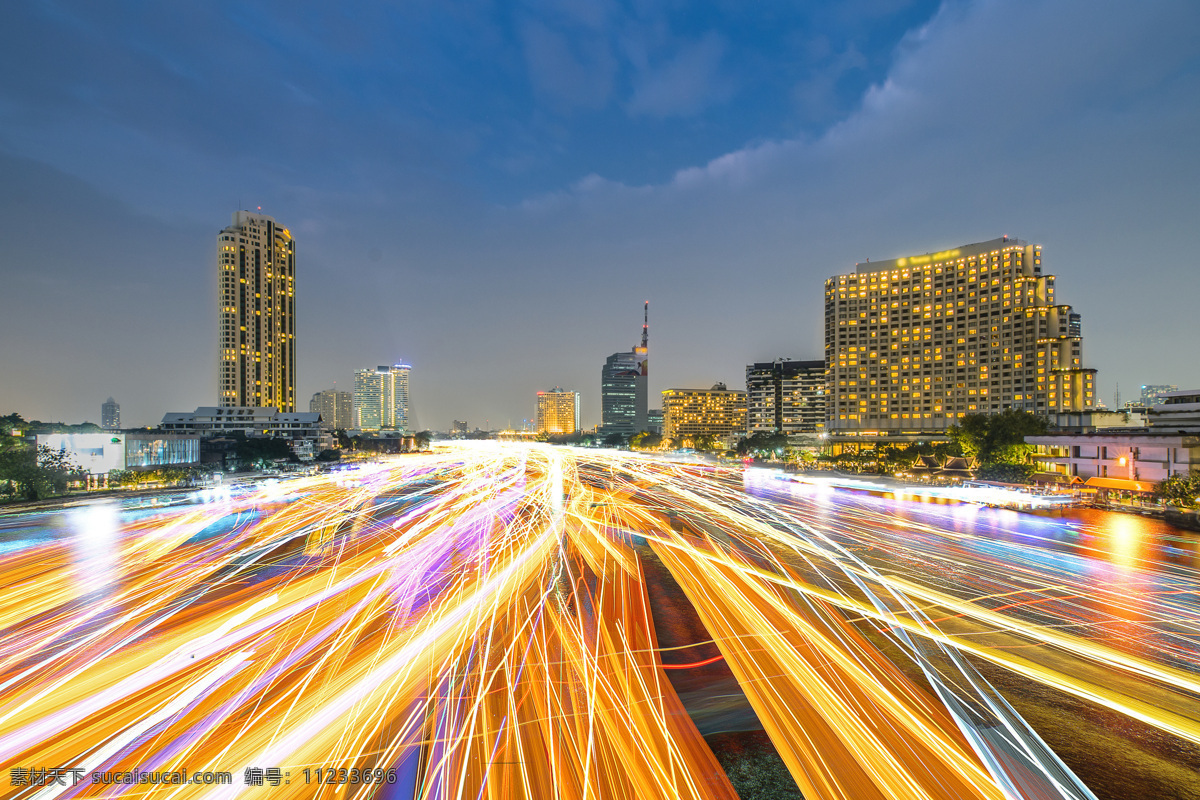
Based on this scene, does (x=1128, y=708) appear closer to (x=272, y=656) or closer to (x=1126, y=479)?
(x=272, y=656)

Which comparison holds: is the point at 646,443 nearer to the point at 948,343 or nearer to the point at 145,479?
the point at 948,343

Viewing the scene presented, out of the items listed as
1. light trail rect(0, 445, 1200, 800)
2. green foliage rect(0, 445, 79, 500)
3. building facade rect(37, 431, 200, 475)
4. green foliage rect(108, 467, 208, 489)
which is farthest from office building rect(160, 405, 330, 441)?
light trail rect(0, 445, 1200, 800)

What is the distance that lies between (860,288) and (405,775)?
134684 millimetres

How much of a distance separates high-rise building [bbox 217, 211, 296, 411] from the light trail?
12937cm

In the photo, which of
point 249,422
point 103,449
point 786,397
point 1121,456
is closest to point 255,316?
point 249,422

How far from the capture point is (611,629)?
1012cm

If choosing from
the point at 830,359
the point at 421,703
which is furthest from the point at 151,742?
the point at 830,359

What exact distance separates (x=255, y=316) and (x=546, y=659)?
15289 centimetres

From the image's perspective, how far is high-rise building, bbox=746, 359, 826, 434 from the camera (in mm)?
161125

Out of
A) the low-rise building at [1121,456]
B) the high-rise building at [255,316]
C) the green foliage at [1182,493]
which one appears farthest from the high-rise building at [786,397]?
the high-rise building at [255,316]

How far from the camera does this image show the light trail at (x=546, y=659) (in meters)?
5.90

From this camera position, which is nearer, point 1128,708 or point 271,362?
point 1128,708

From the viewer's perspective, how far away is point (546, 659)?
8.56 metres

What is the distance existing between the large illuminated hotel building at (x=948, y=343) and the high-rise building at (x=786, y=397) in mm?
37428
